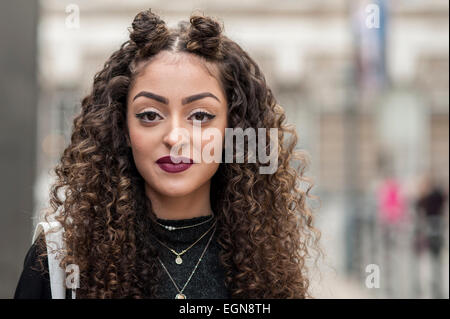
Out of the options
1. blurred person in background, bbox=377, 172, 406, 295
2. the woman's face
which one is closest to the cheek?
the woman's face

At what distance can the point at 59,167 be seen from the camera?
2.32 meters

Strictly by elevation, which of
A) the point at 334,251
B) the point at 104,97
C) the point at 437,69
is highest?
the point at 437,69

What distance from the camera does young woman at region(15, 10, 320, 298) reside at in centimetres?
211

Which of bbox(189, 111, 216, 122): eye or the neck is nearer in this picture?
bbox(189, 111, 216, 122): eye

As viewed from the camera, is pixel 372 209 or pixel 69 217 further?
Answer: pixel 372 209

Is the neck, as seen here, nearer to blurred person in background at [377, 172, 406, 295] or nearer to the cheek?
the cheek

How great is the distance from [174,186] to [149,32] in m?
0.44

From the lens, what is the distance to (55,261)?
2.11 meters

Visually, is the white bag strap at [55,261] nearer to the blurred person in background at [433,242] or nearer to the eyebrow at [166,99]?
the eyebrow at [166,99]

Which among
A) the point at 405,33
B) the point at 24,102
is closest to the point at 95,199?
the point at 24,102

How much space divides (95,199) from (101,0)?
1497 cm

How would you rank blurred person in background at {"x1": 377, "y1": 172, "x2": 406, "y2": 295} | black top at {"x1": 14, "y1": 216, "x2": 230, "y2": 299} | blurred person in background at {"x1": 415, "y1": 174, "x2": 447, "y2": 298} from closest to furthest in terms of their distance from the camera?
1. black top at {"x1": 14, "y1": 216, "x2": 230, "y2": 299}
2. blurred person in background at {"x1": 415, "y1": 174, "x2": 447, "y2": 298}
3. blurred person in background at {"x1": 377, "y1": 172, "x2": 406, "y2": 295}

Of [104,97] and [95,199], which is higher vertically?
[104,97]
